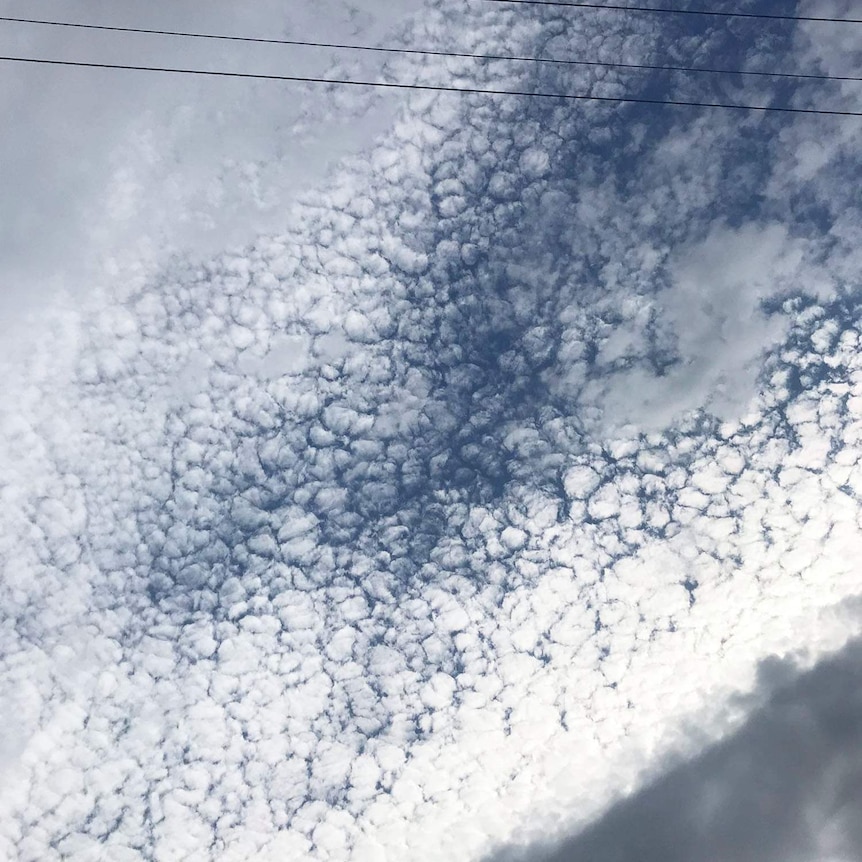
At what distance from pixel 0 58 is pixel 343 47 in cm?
1502

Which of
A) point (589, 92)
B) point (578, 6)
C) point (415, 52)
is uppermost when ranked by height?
point (415, 52)

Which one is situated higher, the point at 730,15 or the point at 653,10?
the point at 653,10

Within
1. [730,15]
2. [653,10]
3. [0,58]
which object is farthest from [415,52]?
[0,58]

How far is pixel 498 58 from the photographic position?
36.6m

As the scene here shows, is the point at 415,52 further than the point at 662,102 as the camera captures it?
Yes

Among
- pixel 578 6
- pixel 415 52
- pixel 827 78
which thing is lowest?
pixel 827 78

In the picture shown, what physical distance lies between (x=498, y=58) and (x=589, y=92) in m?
4.61

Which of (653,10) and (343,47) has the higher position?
(343,47)

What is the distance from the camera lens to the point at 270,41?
35.4 meters

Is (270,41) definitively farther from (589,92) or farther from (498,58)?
(589,92)

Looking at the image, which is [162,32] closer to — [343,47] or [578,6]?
[343,47]

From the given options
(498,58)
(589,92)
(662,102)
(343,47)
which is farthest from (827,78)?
(343,47)

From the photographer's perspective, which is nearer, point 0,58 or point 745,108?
point 0,58

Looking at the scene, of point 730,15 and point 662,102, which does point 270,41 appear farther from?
point 730,15
